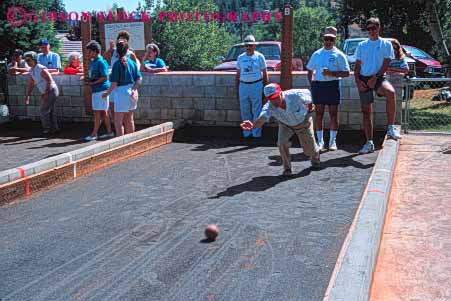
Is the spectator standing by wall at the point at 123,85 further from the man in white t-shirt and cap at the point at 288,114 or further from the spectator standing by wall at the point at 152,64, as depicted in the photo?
the man in white t-shirt and cap at the point at 288,114

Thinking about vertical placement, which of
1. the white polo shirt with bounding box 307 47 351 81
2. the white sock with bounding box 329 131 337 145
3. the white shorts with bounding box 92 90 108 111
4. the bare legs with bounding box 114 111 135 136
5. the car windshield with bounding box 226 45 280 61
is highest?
the car windshield with bounding box 226 45 280 61

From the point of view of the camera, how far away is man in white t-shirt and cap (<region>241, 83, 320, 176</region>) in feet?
24.4

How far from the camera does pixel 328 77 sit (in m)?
9.44

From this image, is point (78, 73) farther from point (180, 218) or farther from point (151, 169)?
point (180, 218)

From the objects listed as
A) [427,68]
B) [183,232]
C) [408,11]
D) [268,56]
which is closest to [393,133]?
[183,232]

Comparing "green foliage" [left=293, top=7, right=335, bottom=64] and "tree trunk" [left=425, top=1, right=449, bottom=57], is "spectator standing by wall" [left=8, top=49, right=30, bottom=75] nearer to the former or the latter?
"tree trunk" [left=425, top=1, right=449, bottom=57]

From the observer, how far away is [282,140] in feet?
25.6

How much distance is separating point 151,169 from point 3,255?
3573 mm

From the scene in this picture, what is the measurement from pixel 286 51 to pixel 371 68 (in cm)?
220

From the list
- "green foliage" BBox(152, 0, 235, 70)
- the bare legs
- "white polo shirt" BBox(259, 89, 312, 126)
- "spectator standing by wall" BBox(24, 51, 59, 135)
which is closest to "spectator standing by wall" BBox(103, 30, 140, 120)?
the bare legs

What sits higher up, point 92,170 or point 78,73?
point 78,73

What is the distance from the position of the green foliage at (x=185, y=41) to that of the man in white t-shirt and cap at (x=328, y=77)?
24.9 metres

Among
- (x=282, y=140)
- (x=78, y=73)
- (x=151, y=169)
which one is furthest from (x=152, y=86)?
(x=282, y=140)

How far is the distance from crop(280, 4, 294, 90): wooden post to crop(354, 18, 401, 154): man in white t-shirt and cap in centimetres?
187
